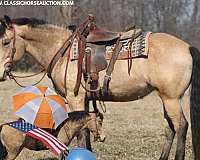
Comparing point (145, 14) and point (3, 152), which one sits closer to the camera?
point (3, 152)

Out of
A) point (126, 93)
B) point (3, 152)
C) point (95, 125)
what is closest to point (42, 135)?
point (3, 152)

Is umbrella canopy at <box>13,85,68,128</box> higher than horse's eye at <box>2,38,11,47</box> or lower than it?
lower

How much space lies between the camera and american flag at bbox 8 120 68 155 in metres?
4.75

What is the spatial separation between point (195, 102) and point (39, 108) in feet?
6.57

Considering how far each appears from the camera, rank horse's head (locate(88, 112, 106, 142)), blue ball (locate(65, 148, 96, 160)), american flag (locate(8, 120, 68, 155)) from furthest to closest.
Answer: horse's head (locate(88, 112, 106, 142)), american flag (locate(8, 120, 68, 155)), blue ball (locate(65, 148, 96, 160))

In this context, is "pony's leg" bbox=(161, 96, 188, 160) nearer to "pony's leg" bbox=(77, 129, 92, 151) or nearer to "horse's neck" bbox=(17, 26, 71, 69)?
"pony's leg" bbox=(77, 129, 92, 151)

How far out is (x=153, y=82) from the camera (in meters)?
5.84

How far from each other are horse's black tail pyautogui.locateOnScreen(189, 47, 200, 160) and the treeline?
30.7 metres

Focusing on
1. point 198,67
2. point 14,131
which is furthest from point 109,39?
point 14,131

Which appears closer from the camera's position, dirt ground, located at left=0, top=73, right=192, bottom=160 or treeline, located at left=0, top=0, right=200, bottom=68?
dirt ground, located at left=0, top=73, right=192, bottom=160

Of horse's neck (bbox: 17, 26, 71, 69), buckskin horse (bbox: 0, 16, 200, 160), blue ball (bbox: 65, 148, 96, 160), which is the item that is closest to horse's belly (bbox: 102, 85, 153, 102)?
buckskin horse (bbox: 0, 16, 200, 160)

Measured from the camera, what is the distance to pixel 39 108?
5.07 metres

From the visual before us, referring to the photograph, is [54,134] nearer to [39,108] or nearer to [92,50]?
[39,108]

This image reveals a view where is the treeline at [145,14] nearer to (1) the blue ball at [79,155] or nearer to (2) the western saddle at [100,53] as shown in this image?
(2) the western saddle at [100,53]
